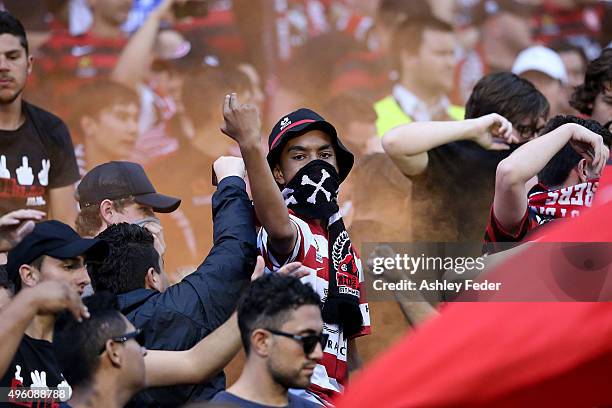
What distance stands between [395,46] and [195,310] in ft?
16.1

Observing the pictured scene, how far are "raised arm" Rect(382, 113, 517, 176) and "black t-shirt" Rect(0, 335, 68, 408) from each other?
6.79 feet

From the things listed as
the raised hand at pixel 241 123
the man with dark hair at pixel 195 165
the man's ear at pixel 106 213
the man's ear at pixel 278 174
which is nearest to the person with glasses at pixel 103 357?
the raised hand at pixel 241 123

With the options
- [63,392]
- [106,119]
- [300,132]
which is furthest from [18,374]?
[106,119]

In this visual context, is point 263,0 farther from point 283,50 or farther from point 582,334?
point 582,334

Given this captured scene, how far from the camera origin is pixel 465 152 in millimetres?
Result: 6578

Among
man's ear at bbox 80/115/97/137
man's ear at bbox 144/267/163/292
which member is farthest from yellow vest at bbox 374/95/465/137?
man's ear at bbox 144/267/163/292

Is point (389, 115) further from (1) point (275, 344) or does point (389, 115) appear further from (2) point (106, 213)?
(1) point (275, 344)

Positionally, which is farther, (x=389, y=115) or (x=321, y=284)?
(x=389, y=115)

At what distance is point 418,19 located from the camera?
32.1 ft

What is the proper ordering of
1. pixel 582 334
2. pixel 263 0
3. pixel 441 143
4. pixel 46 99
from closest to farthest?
pixel 582 334, pixel 441 143, pixel 46 99, pixel 263 0

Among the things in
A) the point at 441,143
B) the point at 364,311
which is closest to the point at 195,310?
the point at 364,311

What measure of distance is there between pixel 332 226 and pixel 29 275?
1260 millimetres

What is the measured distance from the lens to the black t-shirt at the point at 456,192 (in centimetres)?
657

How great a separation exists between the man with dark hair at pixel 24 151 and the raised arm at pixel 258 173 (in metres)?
2.02
